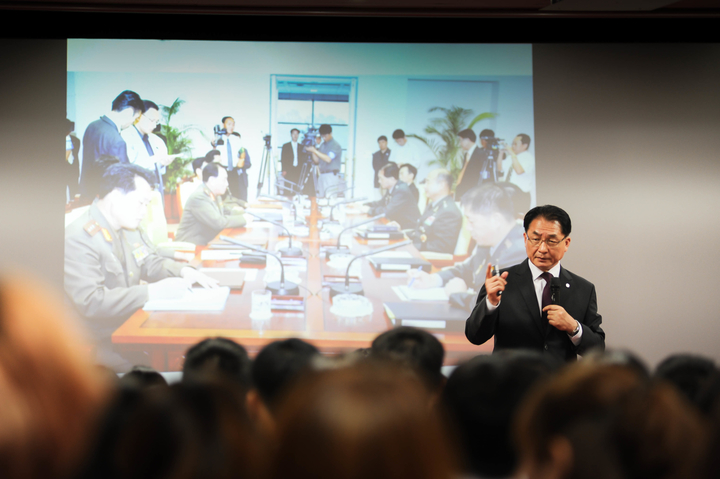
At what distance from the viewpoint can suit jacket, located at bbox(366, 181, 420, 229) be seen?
3.87m

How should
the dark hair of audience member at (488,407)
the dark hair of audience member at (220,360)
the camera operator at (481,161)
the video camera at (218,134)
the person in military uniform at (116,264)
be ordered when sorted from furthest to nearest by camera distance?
the camera operator at (481,161) → the video camera at (218,134) → the person in military uniform at (116,264) → the dark hair of audience member at (220,360) → the dark hair of audience member at (488,407)

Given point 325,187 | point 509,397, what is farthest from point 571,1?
point 509,397

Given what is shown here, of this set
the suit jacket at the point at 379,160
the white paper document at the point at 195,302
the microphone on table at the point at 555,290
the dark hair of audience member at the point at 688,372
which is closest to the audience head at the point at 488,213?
the suit jacket at the point at 379,160

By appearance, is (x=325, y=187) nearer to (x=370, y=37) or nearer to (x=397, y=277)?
(x=397, y=277)

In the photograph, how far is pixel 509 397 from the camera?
0.96m

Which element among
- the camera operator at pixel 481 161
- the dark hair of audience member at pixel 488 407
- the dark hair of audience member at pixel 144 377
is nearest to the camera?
the dark hair of audience member at pixel 488 407

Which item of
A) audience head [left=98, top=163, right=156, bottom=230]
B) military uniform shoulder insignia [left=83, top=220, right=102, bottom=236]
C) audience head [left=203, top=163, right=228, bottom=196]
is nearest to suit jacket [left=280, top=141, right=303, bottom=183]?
audience head [left=203, top=163, right=228, bottom=196]

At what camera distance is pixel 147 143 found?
12.2 feet

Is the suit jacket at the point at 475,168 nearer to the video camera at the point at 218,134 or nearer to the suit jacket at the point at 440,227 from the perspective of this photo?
the suit jacket at the point at 440,227

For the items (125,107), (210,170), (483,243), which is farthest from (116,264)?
(483,243)

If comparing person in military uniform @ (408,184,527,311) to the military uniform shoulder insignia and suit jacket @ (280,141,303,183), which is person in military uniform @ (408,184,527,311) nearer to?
suit jacket @ (280,141,303,183)

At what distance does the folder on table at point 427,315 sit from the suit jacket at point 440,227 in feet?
1.50

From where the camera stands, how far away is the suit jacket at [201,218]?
3797 millimetres

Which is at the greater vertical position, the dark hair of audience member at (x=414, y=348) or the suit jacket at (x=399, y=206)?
the suit jacket at (x=399, y=206)
